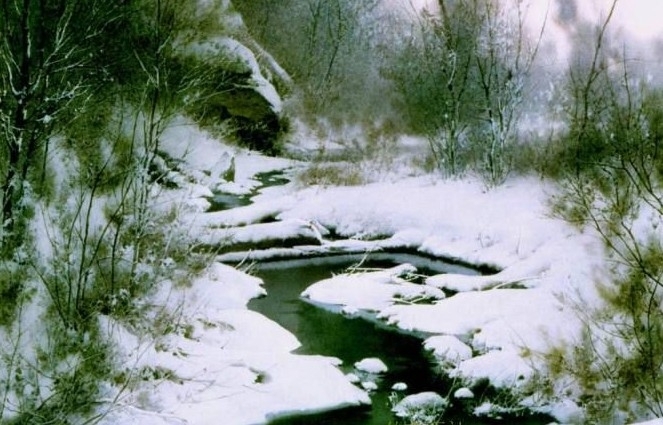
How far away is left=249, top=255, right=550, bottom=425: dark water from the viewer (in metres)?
7.79

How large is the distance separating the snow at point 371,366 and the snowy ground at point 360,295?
328 mm

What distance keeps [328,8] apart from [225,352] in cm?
2468

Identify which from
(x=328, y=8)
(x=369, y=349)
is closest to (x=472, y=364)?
(x=369, y=349)

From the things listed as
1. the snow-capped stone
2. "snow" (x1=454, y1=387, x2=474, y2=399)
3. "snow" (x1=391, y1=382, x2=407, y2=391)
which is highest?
the snow-capped stone

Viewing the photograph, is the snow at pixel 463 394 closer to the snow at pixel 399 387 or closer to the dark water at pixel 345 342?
the dark water at pixel 345 342

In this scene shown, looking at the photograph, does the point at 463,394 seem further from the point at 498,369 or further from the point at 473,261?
the point at 473,261

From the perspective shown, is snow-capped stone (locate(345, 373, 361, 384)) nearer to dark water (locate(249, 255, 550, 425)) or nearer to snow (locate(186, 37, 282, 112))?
dark water (locate(249, 255, 550, 425))

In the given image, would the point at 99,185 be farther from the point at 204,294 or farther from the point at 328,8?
the point at 328,8

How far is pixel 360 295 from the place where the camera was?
11.4 m

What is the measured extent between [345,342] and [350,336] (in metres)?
0.26

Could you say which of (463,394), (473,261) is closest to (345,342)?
(463,394)

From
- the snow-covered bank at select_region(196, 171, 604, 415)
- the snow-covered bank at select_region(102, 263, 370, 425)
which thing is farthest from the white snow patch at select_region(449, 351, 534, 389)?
the snow-covered bank at select_region(102, 263, 370, 425)

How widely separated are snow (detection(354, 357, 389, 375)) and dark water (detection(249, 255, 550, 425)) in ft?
0.31

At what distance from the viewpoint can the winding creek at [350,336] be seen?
25.6ft
